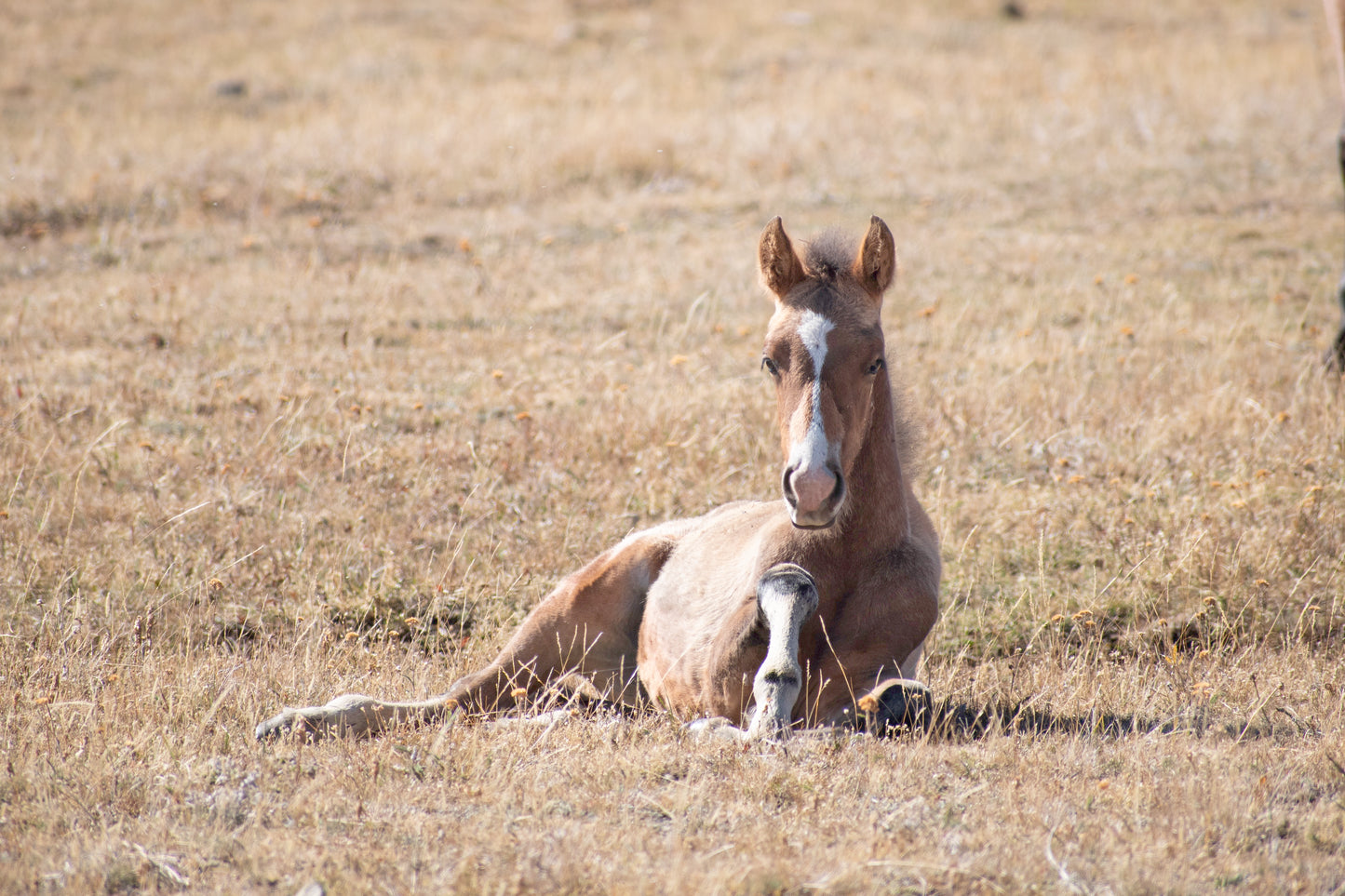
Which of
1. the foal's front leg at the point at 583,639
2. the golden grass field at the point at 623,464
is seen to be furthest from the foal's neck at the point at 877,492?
the foal's front leg at the point at 583,639

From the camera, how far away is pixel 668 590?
5312 millimetres

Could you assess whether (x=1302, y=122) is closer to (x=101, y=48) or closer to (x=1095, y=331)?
(x=1095, y=331)

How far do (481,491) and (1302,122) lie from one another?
16502 mm

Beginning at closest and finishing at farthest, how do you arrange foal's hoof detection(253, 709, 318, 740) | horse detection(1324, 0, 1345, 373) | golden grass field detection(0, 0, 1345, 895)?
golden grass field detection(0, 0, 1345, 895) < foal's hoof detection(253, 709, 318, 740) < horse detection(1324, 0, 1345, 373)

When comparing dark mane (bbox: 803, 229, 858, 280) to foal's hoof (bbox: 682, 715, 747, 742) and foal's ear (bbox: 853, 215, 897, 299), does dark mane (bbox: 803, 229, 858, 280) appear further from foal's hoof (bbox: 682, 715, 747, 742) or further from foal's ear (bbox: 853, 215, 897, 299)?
foal's hoof (bbox: 682, 715, 747, 742)

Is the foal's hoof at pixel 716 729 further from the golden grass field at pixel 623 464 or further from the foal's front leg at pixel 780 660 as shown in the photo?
the golden grass field at pixel 623 464

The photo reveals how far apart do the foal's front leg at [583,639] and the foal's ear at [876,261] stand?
5.47ft

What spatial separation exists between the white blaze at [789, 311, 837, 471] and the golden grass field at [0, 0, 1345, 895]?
1049 mm

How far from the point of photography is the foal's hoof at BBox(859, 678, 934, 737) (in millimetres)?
4289

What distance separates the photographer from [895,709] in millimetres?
4293

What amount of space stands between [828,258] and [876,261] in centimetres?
20

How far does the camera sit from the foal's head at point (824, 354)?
4023 mm

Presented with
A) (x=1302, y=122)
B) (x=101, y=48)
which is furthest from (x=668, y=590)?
(x=101, y=48)

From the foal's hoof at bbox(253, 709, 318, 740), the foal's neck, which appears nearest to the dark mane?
the foal's neck
